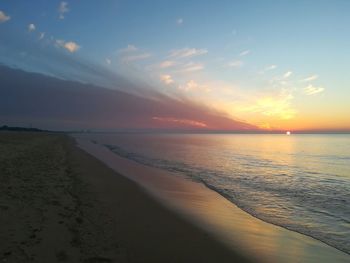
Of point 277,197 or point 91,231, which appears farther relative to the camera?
point 277,197

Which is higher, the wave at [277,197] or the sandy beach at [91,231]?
the sandy beach at [91,231]

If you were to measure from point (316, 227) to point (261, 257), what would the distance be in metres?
4.64

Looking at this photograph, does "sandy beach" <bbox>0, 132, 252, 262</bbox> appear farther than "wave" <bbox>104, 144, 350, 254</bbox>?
No

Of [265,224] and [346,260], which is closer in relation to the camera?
[346,260]

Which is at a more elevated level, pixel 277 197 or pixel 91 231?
pixel 91 231

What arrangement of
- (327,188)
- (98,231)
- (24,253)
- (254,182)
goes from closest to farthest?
(24,253) → (98,231) → (327,188) → (254,182)

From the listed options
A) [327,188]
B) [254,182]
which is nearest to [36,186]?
[254,182]

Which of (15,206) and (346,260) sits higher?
(15,206)

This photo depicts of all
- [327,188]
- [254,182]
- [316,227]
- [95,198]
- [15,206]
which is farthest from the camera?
[254,182]

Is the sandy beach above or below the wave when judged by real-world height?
above

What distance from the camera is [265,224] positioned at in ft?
→ 37.2

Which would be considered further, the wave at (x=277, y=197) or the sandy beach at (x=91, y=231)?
the wave at (x=277, y=197)

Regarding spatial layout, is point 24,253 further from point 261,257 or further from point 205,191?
point 205,191

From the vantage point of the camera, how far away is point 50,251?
21.4 ft
